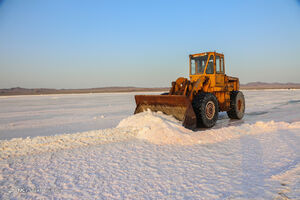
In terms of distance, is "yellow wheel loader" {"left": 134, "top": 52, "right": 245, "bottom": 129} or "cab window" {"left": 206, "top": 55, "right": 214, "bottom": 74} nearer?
"yellow wheel loader" {"left": 134, "top": 52, "right": 245, "bottom": 129}

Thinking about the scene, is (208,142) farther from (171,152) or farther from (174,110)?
(174,110)

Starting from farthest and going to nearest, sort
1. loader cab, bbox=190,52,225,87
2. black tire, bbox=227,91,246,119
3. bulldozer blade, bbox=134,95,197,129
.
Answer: black tire, bbox=227,91,246,119 < loader cab, bbox=190,52,225,87 < bulldozer blade, bbox=134,95,197,129

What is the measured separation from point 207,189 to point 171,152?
165 centimetres

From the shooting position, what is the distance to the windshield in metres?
8.55

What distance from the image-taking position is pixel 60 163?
13.3ft

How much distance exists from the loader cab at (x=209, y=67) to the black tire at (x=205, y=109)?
1.11 meters

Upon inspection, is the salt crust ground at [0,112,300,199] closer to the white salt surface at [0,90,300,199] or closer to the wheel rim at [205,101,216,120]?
the white salt surface at [0,90,300,199]

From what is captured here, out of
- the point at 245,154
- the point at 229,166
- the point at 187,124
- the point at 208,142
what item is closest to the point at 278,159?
the point at 245,154

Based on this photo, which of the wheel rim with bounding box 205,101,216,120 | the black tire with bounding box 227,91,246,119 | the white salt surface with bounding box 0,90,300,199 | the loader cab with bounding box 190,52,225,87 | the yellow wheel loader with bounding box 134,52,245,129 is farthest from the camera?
the black tire with bounding box 227,91,246,119

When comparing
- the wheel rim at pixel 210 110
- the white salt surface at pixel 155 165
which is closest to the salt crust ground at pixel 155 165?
the white salt surface at pixel 155 165

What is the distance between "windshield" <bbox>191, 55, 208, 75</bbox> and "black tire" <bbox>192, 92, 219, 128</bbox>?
1470mm

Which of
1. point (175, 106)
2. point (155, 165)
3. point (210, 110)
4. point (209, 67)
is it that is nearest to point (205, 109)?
point (210, 110)

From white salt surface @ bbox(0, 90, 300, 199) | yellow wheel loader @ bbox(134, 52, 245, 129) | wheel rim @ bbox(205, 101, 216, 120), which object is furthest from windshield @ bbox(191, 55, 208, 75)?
white salt surface @ bbox(0, 90, 300, 199)

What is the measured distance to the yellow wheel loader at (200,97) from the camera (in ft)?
23.2
